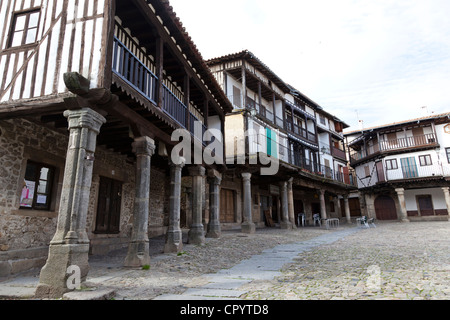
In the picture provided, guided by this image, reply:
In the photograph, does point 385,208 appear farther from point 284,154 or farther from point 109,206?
point 109,206

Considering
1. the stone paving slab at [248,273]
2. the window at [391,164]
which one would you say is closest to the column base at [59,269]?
the stone paving slab at [248,273]

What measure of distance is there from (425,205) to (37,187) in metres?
28.8

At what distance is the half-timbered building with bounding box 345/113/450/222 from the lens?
77.5ft

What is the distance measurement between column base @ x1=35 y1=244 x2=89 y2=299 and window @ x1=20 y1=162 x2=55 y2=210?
2.67 m

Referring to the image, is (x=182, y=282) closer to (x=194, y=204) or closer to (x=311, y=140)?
(x=194, y=204)

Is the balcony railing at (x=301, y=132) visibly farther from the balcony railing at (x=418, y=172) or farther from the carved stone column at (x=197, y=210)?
the carved stone column at (x=197, y=210)

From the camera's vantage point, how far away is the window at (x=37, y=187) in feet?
20.9

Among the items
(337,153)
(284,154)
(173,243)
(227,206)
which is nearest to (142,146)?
(173,243)

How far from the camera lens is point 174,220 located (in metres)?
7.97

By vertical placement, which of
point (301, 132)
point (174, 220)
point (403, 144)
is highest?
point (301, 132)

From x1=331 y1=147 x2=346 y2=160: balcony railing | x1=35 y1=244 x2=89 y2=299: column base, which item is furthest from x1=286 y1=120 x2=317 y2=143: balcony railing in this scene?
x1=35 y1=244 x2=89 y2=299: column base
